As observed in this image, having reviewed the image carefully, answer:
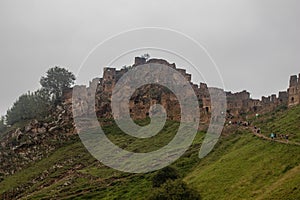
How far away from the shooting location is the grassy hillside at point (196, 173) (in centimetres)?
4947

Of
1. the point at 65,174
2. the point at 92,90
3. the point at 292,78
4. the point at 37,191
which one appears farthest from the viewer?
the point at 92,90

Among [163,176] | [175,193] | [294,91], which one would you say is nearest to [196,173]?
[163,176]

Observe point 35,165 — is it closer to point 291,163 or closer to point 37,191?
point 37,191

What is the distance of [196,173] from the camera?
61.5 metres

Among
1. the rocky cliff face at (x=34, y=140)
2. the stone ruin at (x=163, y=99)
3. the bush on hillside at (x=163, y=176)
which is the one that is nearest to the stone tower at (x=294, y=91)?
the stone ruin at (x=163, y=99)

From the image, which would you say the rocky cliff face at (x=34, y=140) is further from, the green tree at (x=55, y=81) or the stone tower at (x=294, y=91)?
the stone tower at (x=294, y=91)

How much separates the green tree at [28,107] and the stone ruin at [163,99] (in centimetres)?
678

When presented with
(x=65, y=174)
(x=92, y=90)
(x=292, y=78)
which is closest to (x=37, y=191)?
(x=65, y=174)

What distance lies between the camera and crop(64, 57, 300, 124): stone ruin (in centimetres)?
8862

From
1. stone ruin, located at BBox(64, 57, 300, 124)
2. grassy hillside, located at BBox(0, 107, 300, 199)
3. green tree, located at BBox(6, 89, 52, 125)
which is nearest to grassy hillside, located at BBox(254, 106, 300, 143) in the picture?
grassy hillside, located at BBox(0, 107, 300, 199)

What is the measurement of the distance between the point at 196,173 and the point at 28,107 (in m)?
74.7

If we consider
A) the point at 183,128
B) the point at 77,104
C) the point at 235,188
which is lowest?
the point at 235,188

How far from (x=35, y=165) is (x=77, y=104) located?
108 feet

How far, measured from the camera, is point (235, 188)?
1978 inches
